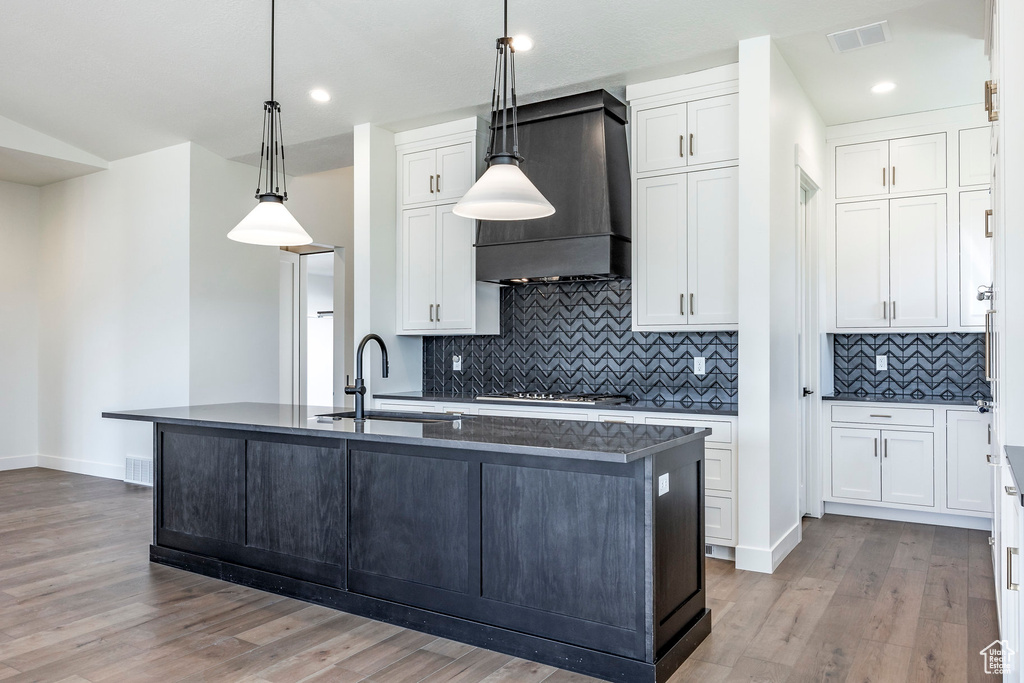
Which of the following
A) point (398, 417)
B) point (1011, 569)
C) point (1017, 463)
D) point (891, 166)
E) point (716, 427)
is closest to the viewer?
point (1017, 463)

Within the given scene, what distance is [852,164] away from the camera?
4992 millimetres

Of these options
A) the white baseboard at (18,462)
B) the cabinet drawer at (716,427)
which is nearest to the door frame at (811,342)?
the cabinet drawer at (716,427)

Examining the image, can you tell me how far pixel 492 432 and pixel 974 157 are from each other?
393 centimetres

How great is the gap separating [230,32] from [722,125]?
2.93m

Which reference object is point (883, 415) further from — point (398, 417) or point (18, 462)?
point (18, 462)

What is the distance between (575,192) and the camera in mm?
4375

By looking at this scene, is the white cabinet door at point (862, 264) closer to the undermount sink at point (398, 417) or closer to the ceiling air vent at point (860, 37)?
the ceiling air vent at point (860, 37)

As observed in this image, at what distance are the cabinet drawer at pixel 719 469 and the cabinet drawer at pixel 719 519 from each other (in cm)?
7

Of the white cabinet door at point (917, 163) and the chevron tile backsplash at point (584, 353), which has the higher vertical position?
the white cabinet door at point (917, 163)

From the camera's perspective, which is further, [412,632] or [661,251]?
[661,251]

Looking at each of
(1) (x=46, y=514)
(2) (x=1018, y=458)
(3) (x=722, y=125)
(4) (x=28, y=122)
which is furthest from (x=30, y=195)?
(2) (x=1018, y=458)

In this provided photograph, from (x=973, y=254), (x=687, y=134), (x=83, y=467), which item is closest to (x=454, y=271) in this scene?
(x=687, y=134)

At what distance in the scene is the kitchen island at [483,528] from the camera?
2.42 m

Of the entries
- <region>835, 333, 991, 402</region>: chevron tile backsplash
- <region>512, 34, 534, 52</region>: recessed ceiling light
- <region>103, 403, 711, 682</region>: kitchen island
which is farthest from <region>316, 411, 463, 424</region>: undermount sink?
<region>835, 333, 991, 402</region>: chevron tile backsplash
